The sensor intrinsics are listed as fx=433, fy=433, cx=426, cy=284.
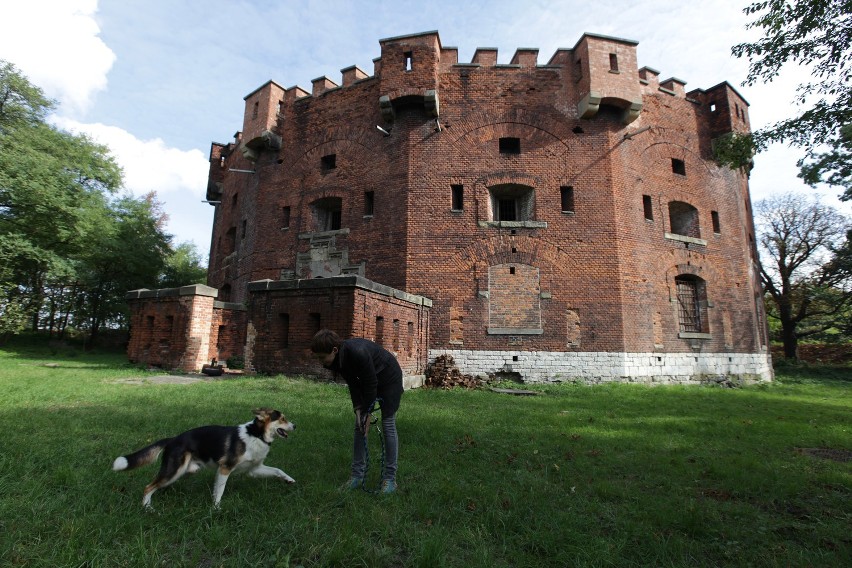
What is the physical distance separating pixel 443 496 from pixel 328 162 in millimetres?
14617

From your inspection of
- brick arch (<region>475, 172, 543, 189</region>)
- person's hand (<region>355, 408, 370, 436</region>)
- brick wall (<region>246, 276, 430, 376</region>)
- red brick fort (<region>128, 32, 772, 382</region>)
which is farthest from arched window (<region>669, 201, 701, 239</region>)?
person's hand (<region>355, 408, 370, 436</region>)

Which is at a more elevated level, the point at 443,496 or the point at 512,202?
the point at 512,202

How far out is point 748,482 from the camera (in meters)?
4.00

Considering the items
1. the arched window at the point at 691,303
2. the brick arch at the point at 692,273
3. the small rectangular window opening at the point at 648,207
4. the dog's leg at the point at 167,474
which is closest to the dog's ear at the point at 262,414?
the dog's leg at the point at 167,474

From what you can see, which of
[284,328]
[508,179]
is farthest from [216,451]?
[508,179]

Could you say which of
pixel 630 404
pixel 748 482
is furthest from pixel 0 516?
pixel 630 404

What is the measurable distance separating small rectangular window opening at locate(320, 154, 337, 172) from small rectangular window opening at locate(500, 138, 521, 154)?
19.8 feet

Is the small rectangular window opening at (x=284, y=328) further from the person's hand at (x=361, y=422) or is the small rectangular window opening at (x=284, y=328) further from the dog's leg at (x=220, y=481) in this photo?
the dog's leg at (x=220, y=481)

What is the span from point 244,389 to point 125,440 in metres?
3.94

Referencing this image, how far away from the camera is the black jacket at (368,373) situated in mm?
3436

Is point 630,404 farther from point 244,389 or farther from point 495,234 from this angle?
point 244,389

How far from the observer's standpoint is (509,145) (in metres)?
14.6

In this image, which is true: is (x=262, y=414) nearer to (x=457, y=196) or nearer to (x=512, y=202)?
(x=457, y=196)

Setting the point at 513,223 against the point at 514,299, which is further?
the point at 513,223
